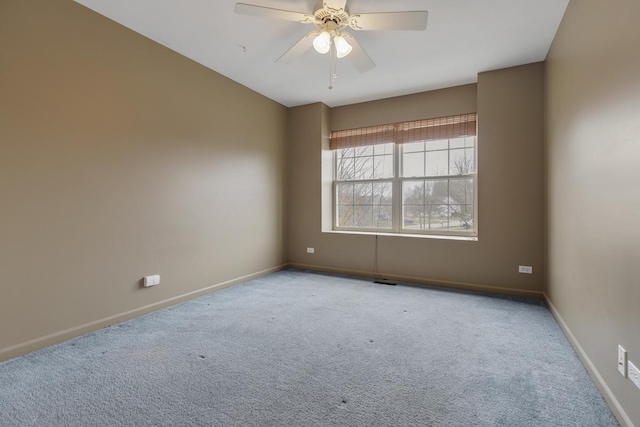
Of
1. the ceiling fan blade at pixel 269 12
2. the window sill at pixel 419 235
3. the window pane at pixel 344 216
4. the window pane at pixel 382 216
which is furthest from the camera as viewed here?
the window pane at pixel 344 216

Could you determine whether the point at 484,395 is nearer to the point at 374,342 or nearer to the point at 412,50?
the point at 374,342

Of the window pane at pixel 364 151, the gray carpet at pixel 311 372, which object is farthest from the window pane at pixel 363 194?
the gray carpet at pixel 311 372

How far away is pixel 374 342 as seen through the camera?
229 cm

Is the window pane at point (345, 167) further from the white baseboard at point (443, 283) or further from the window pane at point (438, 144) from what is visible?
the white baseboard at point (443, 283)

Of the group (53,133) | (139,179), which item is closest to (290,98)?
(139,179)

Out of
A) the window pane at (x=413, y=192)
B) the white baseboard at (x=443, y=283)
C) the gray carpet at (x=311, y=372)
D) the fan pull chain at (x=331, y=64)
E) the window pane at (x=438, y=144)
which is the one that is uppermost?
the fan pull chain at (x=331, y=64)

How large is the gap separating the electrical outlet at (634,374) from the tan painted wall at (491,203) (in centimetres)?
224

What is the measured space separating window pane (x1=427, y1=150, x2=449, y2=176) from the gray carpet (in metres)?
1.96

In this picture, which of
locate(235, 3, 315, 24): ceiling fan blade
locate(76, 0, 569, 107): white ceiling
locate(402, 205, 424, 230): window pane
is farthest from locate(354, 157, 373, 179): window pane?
locate(235, 3, 315, 24): ceiling fan blade

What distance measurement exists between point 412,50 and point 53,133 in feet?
10.7

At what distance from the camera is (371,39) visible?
9.42 feet

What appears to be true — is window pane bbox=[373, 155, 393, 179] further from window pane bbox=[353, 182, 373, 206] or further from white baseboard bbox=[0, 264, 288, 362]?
white baseboard bbox=[0, 264, 288, 362]

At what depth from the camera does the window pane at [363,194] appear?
4.68m

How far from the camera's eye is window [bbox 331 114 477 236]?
4.02 meters
